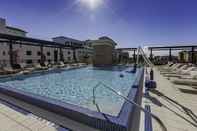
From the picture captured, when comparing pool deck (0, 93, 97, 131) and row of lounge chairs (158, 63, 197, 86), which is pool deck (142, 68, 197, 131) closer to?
pool deck (0, 93, 97, 131)

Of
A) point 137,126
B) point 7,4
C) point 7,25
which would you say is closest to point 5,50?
point 7,25

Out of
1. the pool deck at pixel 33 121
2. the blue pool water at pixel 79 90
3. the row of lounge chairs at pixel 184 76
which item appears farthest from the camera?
the row of lounge chairs at pixel 184 76

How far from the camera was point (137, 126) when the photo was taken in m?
2.62

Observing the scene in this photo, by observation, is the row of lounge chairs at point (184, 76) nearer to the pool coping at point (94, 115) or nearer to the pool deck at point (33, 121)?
the pool coping at point (94, 115)

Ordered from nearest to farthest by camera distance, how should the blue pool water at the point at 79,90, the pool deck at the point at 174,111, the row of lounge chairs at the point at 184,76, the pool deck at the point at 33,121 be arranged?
the pool deck at the point at 174,111 < the pool deck at the point at 33,121 < the blue pool water at the point at 79,90 < the row of lounge chairs at the point at 184,76

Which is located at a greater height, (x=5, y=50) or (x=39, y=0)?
(x=39, y=0)

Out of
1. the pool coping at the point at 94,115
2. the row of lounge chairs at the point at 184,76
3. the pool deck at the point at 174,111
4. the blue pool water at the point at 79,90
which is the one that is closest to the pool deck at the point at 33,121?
the pool coping at the point at 94,115

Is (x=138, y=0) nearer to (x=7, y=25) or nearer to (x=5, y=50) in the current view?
(x=5, y=50)

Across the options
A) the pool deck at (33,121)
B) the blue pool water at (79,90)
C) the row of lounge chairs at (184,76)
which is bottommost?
the pool deck at (33,121)

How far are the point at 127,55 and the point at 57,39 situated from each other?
21991 mm

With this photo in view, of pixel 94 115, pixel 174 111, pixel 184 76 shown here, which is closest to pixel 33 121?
pixel 94 115

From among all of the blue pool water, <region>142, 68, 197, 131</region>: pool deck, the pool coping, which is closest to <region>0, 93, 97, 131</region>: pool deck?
the pool coping

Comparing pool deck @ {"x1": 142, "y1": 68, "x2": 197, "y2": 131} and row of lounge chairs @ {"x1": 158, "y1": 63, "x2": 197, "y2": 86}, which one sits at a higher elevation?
row of lounge chairs @ {"x1": 158, "y1": 63, "x2": 197, "y2": 86}

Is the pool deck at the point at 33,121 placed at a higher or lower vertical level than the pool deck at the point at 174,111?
lower
